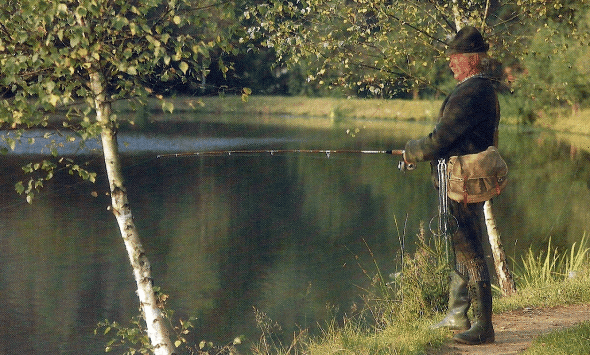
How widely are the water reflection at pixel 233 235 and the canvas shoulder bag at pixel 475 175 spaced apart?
4.87 meters

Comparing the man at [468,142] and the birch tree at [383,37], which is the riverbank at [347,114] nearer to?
the birch tree at [383,37]

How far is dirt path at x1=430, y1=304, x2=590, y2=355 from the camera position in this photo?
6.43m

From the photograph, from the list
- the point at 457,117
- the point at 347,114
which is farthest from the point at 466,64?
the point at 347,114

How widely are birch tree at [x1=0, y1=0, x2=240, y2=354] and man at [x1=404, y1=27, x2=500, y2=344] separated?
1.60m

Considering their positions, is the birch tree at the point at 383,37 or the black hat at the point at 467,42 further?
the birch tree at the point at 383,37

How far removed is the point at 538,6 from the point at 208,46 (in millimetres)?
5422

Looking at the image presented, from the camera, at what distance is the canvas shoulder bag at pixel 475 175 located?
6156 mm

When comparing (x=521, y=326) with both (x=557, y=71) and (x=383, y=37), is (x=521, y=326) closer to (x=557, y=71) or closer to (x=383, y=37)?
(x=383, y=37)

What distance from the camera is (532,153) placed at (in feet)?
124

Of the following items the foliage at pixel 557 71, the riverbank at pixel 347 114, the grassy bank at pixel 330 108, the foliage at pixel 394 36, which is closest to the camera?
the foliage at pixel 394 36

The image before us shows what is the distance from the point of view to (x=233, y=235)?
19375mm

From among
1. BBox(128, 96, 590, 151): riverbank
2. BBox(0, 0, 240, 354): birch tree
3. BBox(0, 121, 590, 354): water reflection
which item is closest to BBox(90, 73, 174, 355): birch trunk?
BBox(0, 0, 240, 354): birch tree

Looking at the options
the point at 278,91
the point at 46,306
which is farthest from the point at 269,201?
the point at 278,91

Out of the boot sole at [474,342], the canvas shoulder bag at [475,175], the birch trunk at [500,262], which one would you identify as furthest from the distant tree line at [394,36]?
the boot sole at [474,342]
